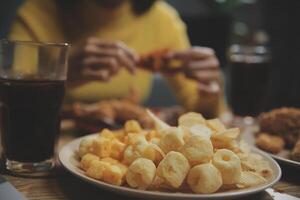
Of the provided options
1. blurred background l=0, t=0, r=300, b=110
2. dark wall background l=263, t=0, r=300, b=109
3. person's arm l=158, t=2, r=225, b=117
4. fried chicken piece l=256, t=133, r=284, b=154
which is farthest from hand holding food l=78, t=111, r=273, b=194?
dark wall background l=263, t=0, r=300, b=109

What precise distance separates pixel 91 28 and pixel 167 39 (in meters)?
0.38

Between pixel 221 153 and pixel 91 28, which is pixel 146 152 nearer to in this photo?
pixel 221 153

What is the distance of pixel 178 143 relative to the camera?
1.85 feet

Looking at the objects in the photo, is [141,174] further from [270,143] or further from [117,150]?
[270,143]

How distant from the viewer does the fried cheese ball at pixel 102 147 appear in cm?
61

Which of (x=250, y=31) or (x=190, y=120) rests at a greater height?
(x=250, y=31)

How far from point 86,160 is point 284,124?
0.43 meters

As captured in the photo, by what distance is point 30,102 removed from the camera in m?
0.69

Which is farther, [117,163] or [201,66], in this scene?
[201,66]

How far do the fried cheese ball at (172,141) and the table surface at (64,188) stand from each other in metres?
0.08

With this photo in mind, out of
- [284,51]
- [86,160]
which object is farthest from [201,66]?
[284,51]

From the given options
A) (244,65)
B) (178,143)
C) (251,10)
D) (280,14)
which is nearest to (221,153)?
(178,143)

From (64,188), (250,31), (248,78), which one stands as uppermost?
(250,31)

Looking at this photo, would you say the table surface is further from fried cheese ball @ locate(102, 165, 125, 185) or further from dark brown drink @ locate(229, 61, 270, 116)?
dark brown drink @ locate(229, 61, 270, 116)
